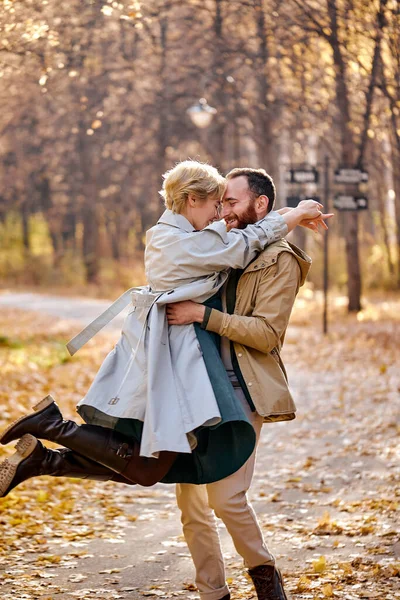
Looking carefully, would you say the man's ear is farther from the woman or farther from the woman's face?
the woman's face

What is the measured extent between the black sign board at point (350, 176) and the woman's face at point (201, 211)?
44.2 ft

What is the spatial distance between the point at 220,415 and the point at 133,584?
5.93 ft

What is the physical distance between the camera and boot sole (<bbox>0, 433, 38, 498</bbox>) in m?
4.42

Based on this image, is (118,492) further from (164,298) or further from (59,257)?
(59,257)

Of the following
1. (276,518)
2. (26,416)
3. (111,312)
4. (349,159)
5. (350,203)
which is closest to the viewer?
(26,416)

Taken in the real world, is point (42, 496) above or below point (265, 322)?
below

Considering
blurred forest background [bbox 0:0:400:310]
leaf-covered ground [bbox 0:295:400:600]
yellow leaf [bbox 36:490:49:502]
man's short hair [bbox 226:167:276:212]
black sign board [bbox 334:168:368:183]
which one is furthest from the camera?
black sign board [bbox 334:168:368:183]

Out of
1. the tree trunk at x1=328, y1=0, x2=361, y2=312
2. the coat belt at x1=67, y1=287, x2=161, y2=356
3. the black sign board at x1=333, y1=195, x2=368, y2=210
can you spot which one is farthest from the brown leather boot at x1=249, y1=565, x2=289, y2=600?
the black sign board at x1=333, y1=195, x2=368, y2=210

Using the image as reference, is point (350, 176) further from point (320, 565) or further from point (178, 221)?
point (178, 221)

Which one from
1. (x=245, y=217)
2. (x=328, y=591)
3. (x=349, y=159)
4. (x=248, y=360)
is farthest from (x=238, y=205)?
(x=349, y=159)

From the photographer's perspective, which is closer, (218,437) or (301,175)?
(218,437)

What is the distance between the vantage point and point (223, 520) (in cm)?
447

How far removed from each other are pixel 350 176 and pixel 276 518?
1154cm

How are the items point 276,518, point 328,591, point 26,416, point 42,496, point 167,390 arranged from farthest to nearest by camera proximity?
point 42,496 → point 276,518 → point 328,591 → point 26,416 → point 167,390
